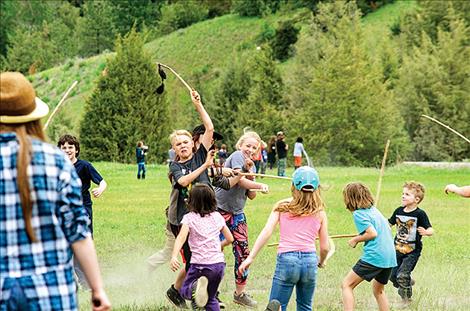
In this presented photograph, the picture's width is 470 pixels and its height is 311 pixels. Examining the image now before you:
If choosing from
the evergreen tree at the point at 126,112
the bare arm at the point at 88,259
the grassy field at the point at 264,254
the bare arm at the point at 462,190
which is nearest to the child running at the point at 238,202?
the grassy field at the point at 264,254

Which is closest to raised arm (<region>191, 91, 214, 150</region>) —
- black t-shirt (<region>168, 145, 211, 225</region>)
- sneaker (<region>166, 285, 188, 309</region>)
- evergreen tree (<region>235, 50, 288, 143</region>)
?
black t-shirt (<region>168, 145, 211, 225</region>)

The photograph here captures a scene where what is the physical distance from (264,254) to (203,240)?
5.27 meters

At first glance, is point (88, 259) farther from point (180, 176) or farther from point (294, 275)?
point (180, 176)

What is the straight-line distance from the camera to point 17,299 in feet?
14.0

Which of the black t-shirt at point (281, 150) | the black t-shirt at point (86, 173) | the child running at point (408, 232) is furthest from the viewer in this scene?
the black t-shirt at point (281, 150)

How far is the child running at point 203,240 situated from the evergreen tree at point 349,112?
148 feet

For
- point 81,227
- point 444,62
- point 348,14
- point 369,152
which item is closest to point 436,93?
point 444,62

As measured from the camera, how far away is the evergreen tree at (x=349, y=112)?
53531mm

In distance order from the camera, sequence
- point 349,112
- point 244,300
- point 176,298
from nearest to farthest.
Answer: point 176,298 → point 244,300 → point 349,112

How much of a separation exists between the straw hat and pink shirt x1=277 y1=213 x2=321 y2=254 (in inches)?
139

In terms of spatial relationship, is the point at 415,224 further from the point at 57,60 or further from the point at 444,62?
the point at 57,60

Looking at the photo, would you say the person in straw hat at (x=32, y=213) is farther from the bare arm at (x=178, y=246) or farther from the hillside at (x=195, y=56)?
the hillside at (x=195, y=56)

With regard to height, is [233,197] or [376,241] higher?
[233,197]

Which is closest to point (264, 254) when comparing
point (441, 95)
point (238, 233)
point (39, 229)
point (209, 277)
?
point (238, 233)
